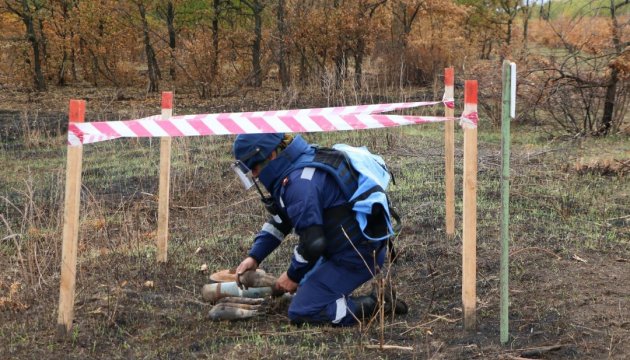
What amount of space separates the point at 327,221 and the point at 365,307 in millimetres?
599

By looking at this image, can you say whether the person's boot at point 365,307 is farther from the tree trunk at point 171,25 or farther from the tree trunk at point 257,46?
the tree trunk at point 171,25

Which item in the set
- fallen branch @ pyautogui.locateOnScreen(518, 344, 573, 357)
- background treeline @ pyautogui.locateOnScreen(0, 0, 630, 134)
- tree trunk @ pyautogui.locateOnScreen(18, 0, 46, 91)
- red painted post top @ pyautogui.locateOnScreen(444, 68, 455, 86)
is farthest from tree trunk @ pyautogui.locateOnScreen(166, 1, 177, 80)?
fallen branch @ pyautogui.locateOnScreen(518, 344, 573, 357)

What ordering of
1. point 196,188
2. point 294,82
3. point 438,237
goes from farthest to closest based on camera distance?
1. point 294,82
2. point 196,188
3. point 438,237

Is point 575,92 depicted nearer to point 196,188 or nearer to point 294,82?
point 196,188

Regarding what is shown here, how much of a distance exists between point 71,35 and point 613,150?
57.8ft

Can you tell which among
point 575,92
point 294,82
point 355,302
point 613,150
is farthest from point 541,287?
point 294,82

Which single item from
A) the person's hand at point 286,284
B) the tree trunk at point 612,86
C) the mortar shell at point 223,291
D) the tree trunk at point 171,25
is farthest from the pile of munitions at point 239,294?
the tree trunk at point 171,25

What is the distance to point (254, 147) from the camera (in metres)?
3.87

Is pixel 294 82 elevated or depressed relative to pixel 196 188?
elevated

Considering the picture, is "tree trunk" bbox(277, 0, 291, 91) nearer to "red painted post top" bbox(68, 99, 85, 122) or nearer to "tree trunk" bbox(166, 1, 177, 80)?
"tree trunk" bbox(166, 1, 177, 80)

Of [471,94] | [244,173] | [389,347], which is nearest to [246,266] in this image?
[244,173]

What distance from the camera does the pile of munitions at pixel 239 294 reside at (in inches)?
163

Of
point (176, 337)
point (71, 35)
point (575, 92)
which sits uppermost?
point (71, 35)

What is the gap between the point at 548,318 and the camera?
3967 millimetres
